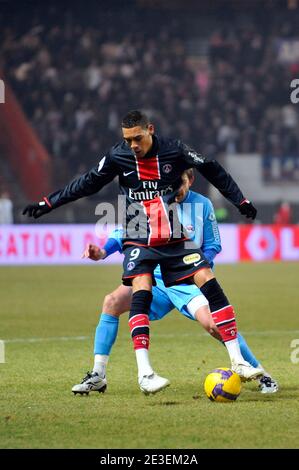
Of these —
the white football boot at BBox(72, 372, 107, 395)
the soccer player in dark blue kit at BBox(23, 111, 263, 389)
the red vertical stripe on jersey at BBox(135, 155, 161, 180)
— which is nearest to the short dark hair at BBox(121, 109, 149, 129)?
the soccer player in dark blue kit at BBox(23, 111, 263, 389)

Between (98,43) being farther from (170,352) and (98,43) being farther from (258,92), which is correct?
(170,352)

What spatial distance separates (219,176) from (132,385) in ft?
5.46

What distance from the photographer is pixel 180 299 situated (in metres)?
7.32

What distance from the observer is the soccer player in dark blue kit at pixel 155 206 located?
22.0ft

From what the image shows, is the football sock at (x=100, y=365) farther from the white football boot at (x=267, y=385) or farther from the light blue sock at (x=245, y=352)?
the white football boot at (x=267, y=385)

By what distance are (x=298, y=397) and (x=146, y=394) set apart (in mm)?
995

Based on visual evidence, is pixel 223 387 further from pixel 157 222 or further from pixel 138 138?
pixel 138 138

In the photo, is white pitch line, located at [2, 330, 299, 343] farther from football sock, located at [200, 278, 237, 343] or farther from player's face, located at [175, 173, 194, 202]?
football sock, located at [200, 278, 237, 343]

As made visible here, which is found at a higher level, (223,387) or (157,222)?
(157,222)

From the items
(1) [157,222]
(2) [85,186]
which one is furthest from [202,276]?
(2) [85,186]

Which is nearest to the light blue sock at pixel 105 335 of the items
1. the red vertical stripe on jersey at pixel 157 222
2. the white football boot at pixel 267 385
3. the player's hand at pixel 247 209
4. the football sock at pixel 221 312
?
the red vertical stripe on jersey at pixel 157 222

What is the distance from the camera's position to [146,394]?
6.73 metres
